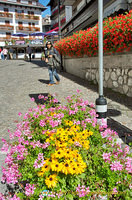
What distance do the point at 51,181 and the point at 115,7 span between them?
11914mm

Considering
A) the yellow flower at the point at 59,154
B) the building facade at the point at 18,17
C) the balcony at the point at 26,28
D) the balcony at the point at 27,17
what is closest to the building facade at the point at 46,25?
the building facade at the point at 18,17

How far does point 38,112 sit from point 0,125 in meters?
2.04

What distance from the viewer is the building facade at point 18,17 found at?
5894cm

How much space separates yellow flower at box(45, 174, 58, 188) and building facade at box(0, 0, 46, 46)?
60690 mm

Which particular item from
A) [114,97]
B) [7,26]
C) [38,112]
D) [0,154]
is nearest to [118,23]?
[114,97]

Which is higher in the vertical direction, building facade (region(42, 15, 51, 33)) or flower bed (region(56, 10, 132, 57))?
building facade (region(42, 15, 51, 33))

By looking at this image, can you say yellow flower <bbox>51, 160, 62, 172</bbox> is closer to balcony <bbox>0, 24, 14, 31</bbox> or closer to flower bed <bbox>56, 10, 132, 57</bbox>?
flower bed <bbox>56, 10, 132, 57</bbox>

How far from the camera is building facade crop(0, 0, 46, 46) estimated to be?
193ft

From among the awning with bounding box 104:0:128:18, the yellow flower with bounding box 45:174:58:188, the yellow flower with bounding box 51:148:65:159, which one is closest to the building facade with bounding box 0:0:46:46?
the awning with bounding box 104:0:128:18

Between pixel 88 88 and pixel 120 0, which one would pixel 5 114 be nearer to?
pixel 88 88

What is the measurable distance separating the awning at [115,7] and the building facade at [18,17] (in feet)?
164

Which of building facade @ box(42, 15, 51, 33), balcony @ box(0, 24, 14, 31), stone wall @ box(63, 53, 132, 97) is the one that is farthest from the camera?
building facade @ box(42, 15, 51, 33)

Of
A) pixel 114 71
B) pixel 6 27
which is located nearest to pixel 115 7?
pixel 114 71

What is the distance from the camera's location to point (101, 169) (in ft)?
7.14
